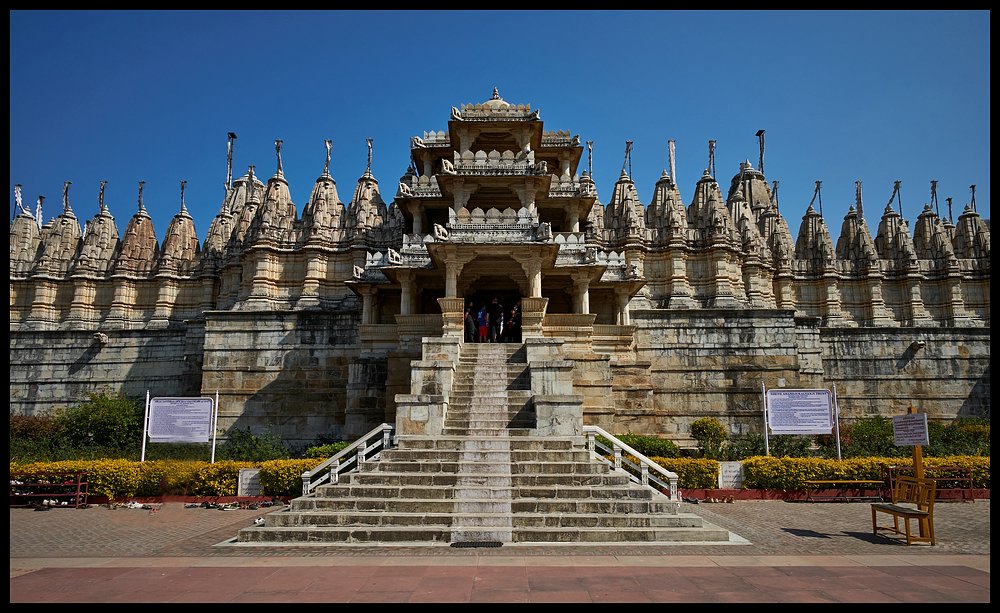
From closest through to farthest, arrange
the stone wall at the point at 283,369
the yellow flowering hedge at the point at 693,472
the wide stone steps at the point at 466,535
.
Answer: the wide stone steps at the point at 466,535
the yellow flowering hedge at the point at 693,472
the stone wall at the point at 283,369

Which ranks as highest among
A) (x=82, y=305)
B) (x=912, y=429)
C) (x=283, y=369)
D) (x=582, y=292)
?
(x=82, y=305)

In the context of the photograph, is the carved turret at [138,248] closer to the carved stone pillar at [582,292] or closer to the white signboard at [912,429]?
the carved stone pillar at [582,292]

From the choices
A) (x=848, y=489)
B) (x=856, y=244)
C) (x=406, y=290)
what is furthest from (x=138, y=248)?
(x=856, y=244)

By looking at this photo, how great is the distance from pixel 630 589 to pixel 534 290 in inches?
596

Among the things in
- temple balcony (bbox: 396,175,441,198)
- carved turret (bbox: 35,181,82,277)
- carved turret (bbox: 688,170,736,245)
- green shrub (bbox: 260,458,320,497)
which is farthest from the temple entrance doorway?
carved turret (bbox: 35,181,82,277)

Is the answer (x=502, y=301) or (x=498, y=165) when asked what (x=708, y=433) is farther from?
(x=498, y=165)

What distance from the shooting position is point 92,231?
130 ft

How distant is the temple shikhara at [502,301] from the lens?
23.0 meters

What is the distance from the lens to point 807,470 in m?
17.9

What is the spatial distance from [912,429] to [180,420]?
18.9m

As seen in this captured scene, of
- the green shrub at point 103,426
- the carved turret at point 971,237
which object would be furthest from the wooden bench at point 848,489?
the carved turret at point 971,237

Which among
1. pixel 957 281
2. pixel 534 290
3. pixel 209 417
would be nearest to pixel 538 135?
pixel 534 290

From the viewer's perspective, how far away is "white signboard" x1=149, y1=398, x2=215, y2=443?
19391 mm

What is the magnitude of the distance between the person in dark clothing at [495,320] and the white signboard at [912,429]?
43.7 feet
